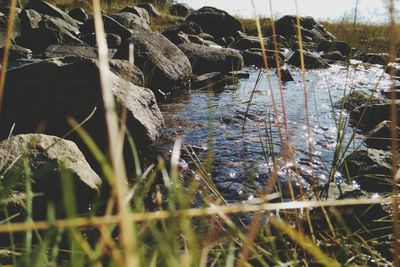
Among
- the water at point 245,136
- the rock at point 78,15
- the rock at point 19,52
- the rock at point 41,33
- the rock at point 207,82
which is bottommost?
the water at point 245,136

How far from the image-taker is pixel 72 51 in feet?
23.4

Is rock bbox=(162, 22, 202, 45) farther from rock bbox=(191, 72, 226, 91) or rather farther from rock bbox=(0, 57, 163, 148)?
rock bbox=(0, 57, 163, 148)

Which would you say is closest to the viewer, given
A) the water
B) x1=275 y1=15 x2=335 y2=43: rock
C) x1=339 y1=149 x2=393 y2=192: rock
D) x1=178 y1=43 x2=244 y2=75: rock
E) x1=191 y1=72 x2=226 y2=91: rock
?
x1=339 y1=149 x2=393 y2=192: rock

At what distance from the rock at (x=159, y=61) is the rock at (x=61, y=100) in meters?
2.23

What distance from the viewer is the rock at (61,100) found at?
10.9ft

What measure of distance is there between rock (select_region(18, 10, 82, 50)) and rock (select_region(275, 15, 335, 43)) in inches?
322

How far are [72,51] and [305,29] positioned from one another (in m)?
11.6

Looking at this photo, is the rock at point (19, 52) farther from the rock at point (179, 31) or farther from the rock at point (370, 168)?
the rock at point (370, 168)

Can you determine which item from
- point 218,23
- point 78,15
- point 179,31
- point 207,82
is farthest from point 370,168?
point 218,23

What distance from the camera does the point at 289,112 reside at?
5.31 metres

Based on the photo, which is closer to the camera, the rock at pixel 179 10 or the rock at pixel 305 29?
the rock at pixel 305 29

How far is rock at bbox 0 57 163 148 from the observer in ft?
10.9

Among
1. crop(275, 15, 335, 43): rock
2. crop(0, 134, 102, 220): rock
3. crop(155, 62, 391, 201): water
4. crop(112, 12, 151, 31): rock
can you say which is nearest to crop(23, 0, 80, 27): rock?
crop(112, 12, 151, 31): rock

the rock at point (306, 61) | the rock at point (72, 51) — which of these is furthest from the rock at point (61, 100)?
the rock at point (306, 61)
